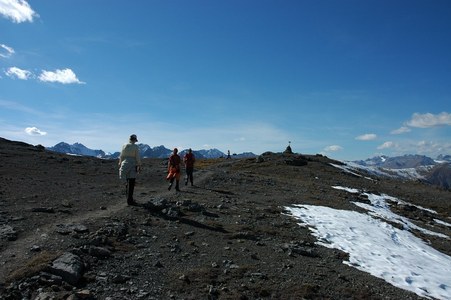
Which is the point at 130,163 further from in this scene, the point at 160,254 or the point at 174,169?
the point at 174,169

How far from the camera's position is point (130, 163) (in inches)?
706

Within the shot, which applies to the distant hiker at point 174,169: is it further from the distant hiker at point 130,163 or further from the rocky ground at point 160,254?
the distant hiker at point 130,163

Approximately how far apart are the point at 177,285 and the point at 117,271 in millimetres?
1739

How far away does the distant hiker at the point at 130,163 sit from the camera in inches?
703

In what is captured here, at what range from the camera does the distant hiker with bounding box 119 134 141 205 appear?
17.9 metres

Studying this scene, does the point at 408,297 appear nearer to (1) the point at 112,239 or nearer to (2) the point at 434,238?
(1) the point at 112,239

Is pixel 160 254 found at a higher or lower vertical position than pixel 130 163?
lower

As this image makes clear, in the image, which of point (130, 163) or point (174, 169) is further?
point (174, 169)

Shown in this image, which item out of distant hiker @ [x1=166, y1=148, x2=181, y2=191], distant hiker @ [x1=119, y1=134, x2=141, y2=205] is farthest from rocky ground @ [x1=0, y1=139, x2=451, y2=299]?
distant hiker @ [x1=166, y1=148, x2=181, y2=191]

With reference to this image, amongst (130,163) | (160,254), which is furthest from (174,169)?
(160,254)

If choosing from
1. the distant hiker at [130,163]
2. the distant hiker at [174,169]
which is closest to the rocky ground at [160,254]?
the distant hiker at [130,163]

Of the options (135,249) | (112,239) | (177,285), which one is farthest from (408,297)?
(112,239)

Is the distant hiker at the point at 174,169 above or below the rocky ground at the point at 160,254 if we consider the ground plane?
above

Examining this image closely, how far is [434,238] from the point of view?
26.7 m
